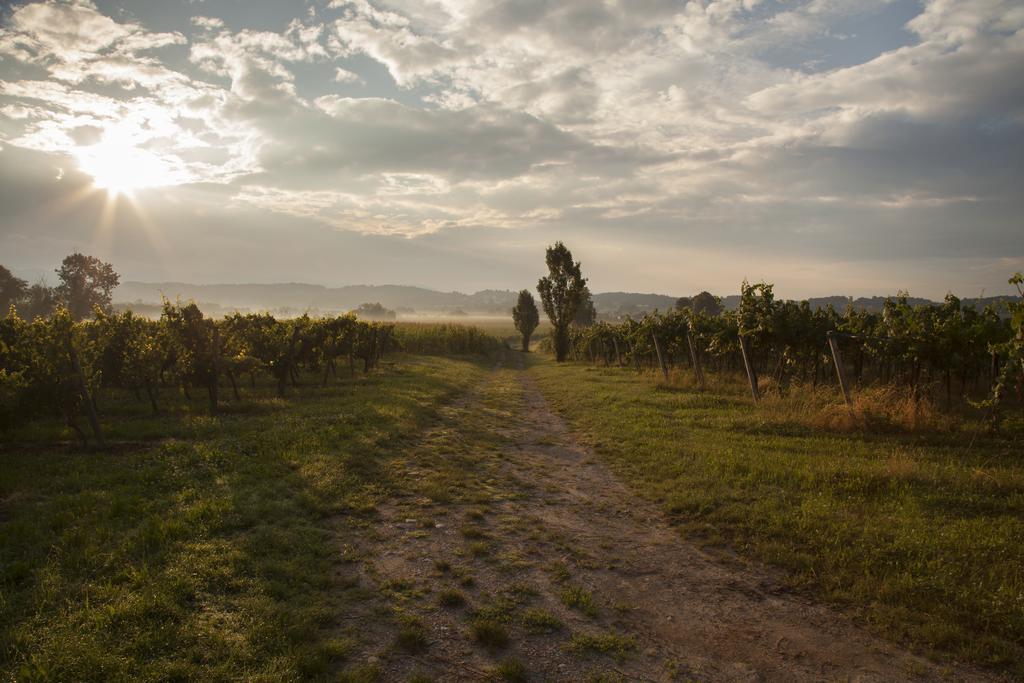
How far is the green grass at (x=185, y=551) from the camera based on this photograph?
425 centimetres

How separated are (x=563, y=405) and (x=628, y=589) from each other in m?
13.1

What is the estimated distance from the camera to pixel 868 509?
24.4 ft

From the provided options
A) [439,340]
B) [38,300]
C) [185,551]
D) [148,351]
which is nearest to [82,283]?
[38,300]

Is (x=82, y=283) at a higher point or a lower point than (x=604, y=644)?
higher

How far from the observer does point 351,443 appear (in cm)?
1174

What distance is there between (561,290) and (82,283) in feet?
235

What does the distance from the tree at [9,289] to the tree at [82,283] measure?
12.4 ft

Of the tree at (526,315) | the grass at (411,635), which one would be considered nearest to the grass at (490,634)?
the grass at (411,635)

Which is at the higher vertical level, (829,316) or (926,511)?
(829,316)

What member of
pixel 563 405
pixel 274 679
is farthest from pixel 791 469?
pixel 563 405

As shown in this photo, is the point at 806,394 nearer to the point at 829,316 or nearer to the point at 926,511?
the point at 829,316

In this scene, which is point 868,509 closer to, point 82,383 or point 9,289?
point 82,383

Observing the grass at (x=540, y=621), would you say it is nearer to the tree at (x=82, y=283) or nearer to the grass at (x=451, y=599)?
the grass at (x=451, y=599)

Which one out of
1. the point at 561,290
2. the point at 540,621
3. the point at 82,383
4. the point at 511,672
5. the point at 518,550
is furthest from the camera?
the point at 561,290
